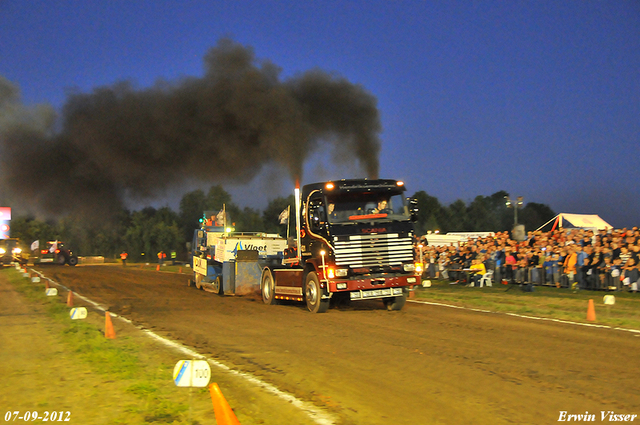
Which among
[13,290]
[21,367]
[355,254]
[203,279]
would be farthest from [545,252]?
[13,290]

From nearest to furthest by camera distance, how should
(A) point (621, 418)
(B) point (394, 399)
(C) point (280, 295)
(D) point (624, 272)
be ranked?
(A) point (621, 418) < (B) point (394, 399) < (C) point (280, 295) < (D) point (624, 272)

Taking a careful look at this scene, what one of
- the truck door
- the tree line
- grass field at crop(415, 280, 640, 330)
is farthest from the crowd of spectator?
the tree line

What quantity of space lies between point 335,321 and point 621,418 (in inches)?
285

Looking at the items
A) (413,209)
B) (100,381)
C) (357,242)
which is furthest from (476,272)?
(100,381)

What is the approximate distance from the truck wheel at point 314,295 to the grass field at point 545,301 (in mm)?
3912

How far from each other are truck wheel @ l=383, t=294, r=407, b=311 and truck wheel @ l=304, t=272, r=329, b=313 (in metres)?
1.70

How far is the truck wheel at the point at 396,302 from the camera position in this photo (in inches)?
534

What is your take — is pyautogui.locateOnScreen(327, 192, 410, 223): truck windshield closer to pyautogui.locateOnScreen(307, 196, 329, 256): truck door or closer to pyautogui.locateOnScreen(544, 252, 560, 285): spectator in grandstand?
pyautogui.locateOnScreen(307, 196, 329, 256): truck door

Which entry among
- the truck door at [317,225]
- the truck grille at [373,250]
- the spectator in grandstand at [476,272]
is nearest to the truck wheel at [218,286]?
the truck door at [317,225]

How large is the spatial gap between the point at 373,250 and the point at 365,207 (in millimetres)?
1064

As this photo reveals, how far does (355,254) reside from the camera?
1279 cm

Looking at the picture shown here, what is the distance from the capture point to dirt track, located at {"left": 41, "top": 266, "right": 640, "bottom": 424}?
18.1 ft

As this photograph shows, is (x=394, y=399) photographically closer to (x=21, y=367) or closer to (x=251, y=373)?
(x=251, y=373)

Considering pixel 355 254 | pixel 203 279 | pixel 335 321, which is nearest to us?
pixel 335 321
